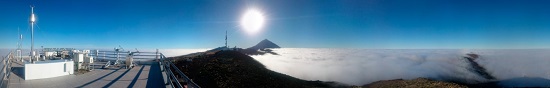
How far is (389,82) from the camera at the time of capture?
115m

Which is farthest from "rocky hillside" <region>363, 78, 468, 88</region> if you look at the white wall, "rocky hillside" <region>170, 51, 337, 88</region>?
the white wall

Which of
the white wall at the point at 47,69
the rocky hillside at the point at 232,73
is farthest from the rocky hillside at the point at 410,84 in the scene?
the white wall at the point at 47,69

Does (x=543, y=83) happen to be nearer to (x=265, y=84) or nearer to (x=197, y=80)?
(x=265, y=84)

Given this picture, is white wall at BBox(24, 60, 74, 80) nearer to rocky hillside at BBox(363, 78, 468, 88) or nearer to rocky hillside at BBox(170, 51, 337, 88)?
rocky hillside at BBox(170, 51, 337, 88)

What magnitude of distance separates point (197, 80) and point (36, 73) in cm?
6836

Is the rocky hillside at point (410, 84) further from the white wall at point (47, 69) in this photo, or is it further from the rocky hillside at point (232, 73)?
the white wall at point (47, 69)

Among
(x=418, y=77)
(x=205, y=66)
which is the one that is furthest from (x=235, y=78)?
(x=418, y=77)

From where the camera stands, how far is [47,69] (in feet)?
35.1

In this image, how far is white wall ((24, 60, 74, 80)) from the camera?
403 inches

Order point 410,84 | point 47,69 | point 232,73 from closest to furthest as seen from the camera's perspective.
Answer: point 47,69 → point 232,73 → point 410,84

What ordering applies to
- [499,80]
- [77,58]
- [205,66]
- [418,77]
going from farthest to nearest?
[499,80] → [418,77] → [205,66] → [77,58]

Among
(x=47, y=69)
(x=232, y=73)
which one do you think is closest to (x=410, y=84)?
(x=232, y=73)

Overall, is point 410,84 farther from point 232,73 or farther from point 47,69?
point 47,69

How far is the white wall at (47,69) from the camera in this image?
1023 cm
